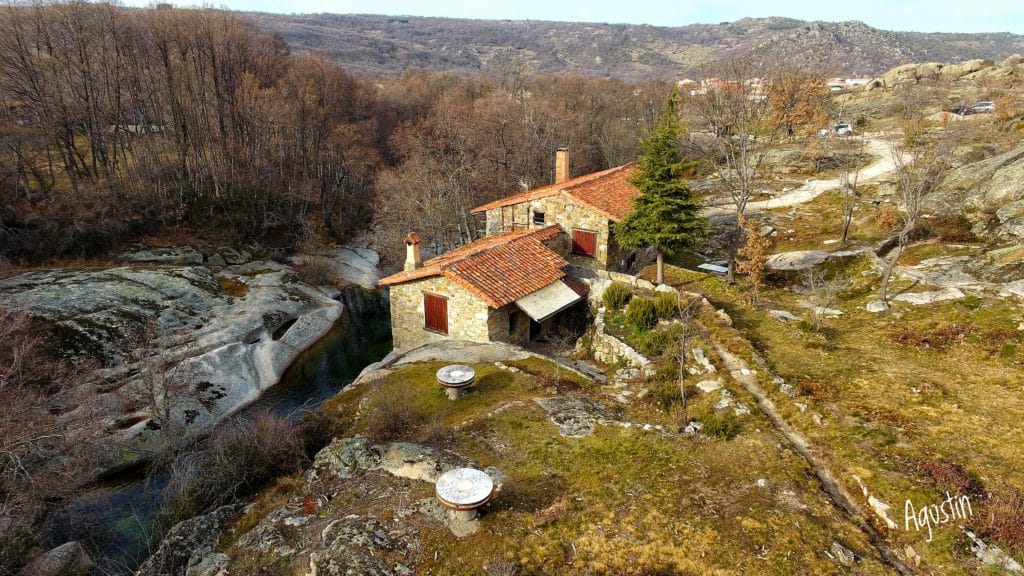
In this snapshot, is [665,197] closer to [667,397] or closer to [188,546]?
[667,397]

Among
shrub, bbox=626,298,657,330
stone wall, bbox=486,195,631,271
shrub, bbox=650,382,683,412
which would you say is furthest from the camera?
stone wall, bbox=486,195,631,271

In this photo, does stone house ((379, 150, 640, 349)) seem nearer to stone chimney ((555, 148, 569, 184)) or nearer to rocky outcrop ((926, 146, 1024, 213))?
stone chimney ((555, 148, 569, 184))

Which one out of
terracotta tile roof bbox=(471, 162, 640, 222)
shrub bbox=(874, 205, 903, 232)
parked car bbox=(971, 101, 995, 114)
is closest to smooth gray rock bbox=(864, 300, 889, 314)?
terracotta tile roof bbox=(471, 162, 640, 222)

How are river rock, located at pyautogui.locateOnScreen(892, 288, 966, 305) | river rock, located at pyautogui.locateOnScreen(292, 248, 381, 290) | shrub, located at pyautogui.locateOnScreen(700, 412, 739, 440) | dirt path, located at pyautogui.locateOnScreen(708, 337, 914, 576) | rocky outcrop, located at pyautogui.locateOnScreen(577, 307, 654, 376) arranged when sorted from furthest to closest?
river rock, located at pyautogui.locateOnScreen(292, 248, 381, 290) → river rock, located at pyautogui.locateOnScreen(892, 288, 966, 305) → rocky outcrop, located at pyautogui.locateOnScreen(577, 307, 654, 376) → shrub, located at pyautogui.locateOnScreen(700, 412, 739, 440) → dirt path, located at pyautogui.locateOnScreen(708, 337, 914, 576)

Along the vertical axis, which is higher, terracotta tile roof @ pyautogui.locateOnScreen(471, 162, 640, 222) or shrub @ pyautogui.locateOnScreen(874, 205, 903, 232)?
terracotta tile roof @ pyautogui.locateOnScreen(471, 162, 640, 222)

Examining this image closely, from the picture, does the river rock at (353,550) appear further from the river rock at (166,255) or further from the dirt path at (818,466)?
the river rock at (166,255)

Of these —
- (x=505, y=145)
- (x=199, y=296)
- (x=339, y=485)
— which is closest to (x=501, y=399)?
(x=339, y=485)

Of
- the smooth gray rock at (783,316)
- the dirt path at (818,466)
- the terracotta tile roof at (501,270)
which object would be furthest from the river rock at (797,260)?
the dirt path at (818,466)
